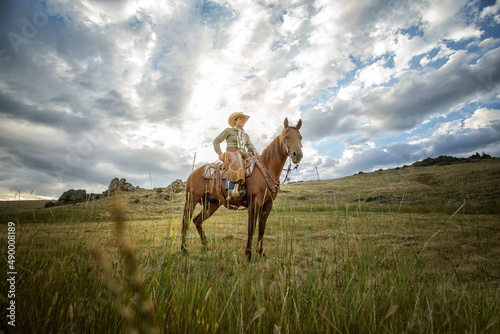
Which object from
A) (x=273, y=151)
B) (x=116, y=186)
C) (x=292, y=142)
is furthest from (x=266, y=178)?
(x=116, y=186)

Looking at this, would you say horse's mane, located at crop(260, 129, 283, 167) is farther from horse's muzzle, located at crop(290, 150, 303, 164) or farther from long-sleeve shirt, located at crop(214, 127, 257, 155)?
long-sleeve shirt, located at crop(214, 127, 257, 155)

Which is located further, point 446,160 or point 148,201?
point 446,160

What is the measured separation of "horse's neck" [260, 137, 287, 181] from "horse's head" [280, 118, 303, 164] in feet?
0.98

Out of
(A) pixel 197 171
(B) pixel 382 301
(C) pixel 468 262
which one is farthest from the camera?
(A) pixel 197 171

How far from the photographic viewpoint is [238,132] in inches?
264

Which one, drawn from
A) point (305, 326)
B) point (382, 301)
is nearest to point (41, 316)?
point (305, 326)

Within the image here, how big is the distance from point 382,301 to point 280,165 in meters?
4.01

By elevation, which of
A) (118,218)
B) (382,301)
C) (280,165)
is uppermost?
(280,165)

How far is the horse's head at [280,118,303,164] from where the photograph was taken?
5.21 metres

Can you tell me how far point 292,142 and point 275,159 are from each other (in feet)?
2.19

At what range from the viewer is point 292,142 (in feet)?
17.7

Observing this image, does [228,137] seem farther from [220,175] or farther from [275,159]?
[275,159]

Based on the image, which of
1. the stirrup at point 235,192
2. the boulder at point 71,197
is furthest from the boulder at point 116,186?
the boulder at point 71,197

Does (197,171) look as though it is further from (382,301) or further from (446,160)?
(446,160)
